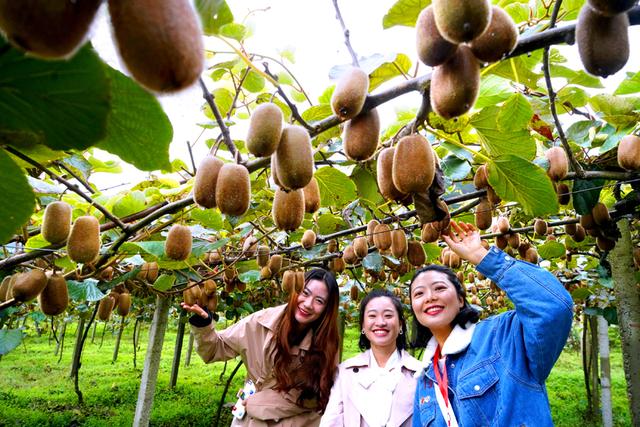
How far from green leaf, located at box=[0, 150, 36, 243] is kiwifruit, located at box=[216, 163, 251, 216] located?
32 cm

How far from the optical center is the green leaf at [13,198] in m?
0.46

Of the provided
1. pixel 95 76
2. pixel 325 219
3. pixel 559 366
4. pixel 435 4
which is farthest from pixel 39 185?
pixel 559 366

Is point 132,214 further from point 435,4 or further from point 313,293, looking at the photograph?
point 313,293

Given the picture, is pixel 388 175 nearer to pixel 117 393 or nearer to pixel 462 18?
pixel 462 18

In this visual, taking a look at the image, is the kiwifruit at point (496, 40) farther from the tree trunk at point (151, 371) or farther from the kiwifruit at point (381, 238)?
the tree trunk at point (151, 371)

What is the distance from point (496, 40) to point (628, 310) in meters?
2.24

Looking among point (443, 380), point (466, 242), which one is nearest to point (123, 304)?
point (443, 380)

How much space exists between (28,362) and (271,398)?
11.9m

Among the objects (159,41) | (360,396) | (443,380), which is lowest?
(360,396)

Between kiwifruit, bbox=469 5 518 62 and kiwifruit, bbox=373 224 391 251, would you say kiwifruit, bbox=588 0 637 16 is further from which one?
kiwifruit, bbox=373 224 391 251

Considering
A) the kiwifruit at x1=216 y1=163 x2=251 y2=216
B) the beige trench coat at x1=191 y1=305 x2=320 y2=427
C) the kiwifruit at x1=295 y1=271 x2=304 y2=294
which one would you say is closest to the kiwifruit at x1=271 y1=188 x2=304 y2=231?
the kiwifruit at x1=216 y1=163 x2=251 y2=216

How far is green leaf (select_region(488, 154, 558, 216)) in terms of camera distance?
99 centimetres

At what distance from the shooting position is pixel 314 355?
2.49 m

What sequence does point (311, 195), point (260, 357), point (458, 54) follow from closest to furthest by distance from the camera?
point (458, 54) → point (311, 195) → point (260, 357)
